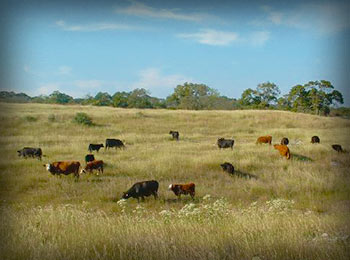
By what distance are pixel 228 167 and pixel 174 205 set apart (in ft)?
15.4

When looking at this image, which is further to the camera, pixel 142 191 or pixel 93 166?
pixel 93 166

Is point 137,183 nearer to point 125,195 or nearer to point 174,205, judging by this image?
point 125,195

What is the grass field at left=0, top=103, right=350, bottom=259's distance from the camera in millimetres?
3658

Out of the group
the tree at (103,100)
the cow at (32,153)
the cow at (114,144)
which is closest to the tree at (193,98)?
the tree at (103,100)

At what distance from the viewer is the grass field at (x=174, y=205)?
3.66 metres

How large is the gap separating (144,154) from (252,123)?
91.3 feet

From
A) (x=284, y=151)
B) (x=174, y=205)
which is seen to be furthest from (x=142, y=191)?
(x=284, y=151)

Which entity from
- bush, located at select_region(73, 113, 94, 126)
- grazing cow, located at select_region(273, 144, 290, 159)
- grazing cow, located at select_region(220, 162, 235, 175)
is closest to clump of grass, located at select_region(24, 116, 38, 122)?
bush, located at select_region(73, 113, 94, 126)

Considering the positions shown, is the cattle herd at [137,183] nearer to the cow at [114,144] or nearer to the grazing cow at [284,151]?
the grazing cow at [284,151]

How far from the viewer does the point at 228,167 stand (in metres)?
15.0

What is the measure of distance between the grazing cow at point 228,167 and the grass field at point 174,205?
15.3 inches

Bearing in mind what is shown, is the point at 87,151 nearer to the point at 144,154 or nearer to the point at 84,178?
the point at 144,154

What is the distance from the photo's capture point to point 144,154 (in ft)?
61.6

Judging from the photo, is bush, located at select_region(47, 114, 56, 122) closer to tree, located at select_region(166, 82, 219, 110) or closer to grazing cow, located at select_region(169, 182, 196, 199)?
grazing cow, located at select_region(169, 182, 196, 199)
